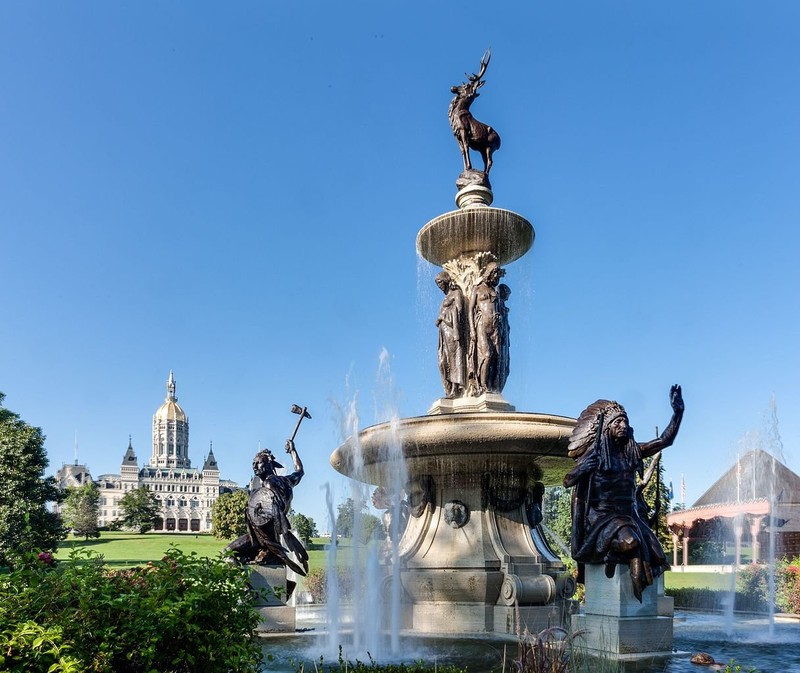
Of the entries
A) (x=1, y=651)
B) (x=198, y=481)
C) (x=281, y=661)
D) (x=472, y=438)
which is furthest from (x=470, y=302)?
(x=198, y=481)

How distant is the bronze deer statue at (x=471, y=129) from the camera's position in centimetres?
1320

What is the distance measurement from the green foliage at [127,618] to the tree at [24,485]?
34686 mm

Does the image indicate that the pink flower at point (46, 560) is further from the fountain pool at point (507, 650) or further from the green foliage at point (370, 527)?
the green foliage at point (370, 527)

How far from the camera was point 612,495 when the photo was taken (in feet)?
23.0

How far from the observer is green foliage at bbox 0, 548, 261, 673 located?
138 inches

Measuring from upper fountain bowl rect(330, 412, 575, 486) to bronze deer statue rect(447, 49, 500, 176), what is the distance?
6034mm

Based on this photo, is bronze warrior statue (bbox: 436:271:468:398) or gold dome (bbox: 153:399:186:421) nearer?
bronze warrior statue (bbox: 436:271:468:398)

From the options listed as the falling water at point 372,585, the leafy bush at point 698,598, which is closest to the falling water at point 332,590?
the falling water at point 372,585

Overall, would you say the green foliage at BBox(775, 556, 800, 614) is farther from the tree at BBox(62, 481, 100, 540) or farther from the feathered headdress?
the tree at BBox(62, 481, 100, 540)

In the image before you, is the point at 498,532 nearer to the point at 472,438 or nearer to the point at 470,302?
the point at 472,438

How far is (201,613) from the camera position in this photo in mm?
3963

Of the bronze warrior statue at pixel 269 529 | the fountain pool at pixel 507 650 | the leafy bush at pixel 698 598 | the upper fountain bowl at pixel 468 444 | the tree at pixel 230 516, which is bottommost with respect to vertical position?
the tree at pixel 230 516

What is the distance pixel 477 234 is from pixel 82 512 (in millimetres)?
114844

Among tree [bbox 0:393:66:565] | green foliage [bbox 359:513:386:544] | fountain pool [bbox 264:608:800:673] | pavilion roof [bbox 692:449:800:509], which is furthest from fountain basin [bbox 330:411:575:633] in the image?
tree [bbox 0:393:66:565]
